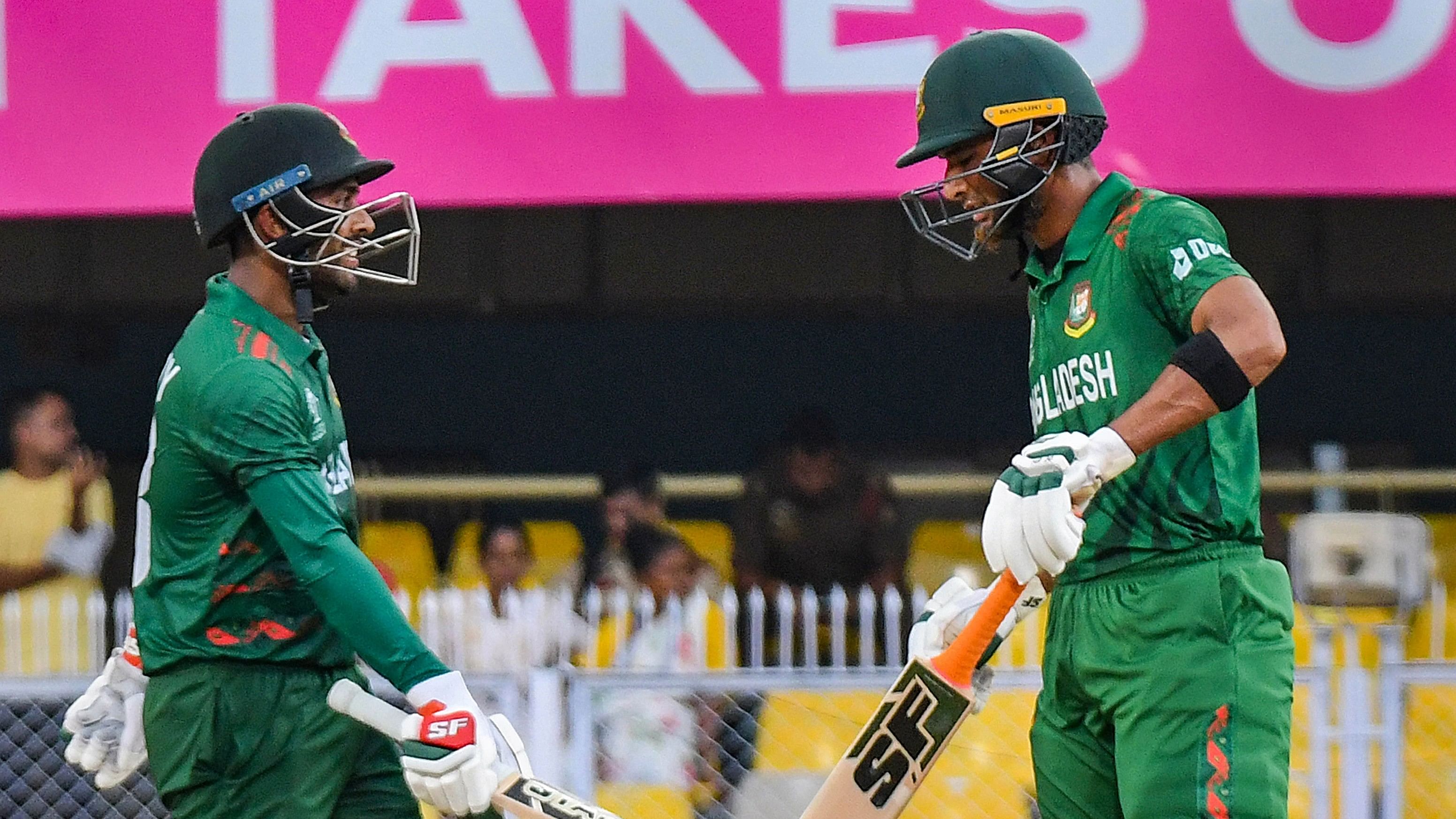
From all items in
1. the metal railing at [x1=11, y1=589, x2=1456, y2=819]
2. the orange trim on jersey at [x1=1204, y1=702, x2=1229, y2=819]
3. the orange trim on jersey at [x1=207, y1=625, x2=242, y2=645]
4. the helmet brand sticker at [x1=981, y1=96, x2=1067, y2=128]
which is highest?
the helmet brand sticker at [x1=981, y1=96, x2=1067, y2=128]

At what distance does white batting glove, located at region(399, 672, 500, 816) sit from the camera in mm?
3422

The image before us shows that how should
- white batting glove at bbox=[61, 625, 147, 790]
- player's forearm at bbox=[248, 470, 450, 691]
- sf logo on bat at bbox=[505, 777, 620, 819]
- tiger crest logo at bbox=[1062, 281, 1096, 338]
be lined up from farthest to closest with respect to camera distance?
1. white batting glove at bbox=[61, 625, 147, 790]
2. tiger crest logo at bbox=[1062, 281, 1096, 338]
3. sf logo on bat at bbox=[505, 777, 620, 819]
4. player's forearm at bbox=[248, 470, 450, 691]

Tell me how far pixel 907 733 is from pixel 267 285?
1.43 m

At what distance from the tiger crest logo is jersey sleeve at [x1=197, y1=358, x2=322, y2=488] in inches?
53.8

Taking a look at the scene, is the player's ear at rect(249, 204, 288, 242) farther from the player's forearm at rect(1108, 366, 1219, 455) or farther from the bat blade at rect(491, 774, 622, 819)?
the player's forearm at rect(1108, 366, 1219, 455)

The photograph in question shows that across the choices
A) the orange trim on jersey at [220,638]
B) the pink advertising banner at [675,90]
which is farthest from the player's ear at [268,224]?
the pink advertising banner at [675,90]

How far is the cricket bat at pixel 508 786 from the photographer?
3512mm

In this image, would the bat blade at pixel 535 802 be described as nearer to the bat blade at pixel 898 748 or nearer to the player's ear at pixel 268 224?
the bat blade at pixel 898 748

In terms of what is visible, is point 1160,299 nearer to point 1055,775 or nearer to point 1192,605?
point 1192,605

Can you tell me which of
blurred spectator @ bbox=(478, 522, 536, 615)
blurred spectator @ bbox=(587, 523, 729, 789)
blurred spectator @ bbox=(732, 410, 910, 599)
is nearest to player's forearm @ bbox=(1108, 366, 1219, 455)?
blurred spectator @ bbox=(587, 523, 729, 789)

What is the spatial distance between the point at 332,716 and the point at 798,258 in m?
5.30

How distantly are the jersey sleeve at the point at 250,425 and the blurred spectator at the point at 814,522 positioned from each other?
3622 millimetres

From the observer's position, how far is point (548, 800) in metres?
3.58

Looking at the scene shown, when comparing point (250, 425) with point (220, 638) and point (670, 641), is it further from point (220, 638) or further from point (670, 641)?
point (670, 641)
